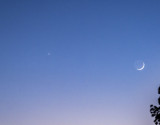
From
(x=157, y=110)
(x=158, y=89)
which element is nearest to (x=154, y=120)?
(x=157, y=110)

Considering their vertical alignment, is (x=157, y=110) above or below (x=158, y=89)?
below

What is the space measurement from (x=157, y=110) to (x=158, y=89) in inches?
139

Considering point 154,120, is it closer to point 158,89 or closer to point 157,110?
point 157,110

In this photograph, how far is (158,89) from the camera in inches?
1540

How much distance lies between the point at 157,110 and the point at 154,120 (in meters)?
1.74

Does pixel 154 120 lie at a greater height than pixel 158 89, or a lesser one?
lesser

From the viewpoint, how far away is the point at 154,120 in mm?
38312

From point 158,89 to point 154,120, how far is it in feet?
17.2
